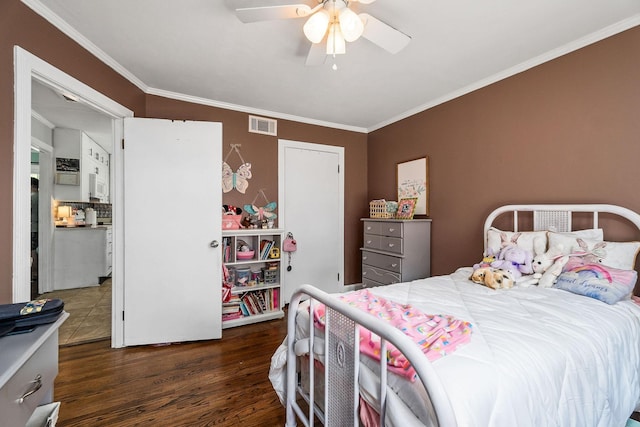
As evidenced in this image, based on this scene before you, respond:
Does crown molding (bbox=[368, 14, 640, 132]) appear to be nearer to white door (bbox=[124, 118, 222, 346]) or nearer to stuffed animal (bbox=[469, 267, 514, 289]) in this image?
stuffed animal (bbox=[469, 267, 514, 289])

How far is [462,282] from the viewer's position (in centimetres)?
193

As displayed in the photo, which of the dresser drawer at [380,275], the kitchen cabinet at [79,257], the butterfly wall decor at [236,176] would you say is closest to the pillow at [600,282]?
the dresser drawer at [380,275]

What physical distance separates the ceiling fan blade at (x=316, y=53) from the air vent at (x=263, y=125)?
149 centimetres

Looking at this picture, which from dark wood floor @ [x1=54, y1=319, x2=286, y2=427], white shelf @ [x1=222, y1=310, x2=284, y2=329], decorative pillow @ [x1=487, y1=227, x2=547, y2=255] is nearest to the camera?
dark wood floor @ [x1=54, y1=319, x2=286, y2=427]

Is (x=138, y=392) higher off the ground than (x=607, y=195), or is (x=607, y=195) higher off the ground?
(x=607, y=195)

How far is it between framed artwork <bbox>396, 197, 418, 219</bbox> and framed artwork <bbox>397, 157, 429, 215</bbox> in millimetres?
92

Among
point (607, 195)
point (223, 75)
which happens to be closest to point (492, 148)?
point (607, 195)

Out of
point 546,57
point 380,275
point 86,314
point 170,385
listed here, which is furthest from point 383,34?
point 86,314

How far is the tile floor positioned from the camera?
2.54 m

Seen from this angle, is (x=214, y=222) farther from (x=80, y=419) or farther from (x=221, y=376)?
(x=80, y=419)

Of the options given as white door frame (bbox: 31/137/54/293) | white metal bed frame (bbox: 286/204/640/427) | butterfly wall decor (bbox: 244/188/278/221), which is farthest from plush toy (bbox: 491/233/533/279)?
white door frame (bbox: 31/137/54/293)

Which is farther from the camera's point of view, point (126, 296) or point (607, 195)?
point (126, 296)

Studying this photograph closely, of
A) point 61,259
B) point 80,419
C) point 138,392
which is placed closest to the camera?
point 80,419

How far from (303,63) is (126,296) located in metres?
2.51
